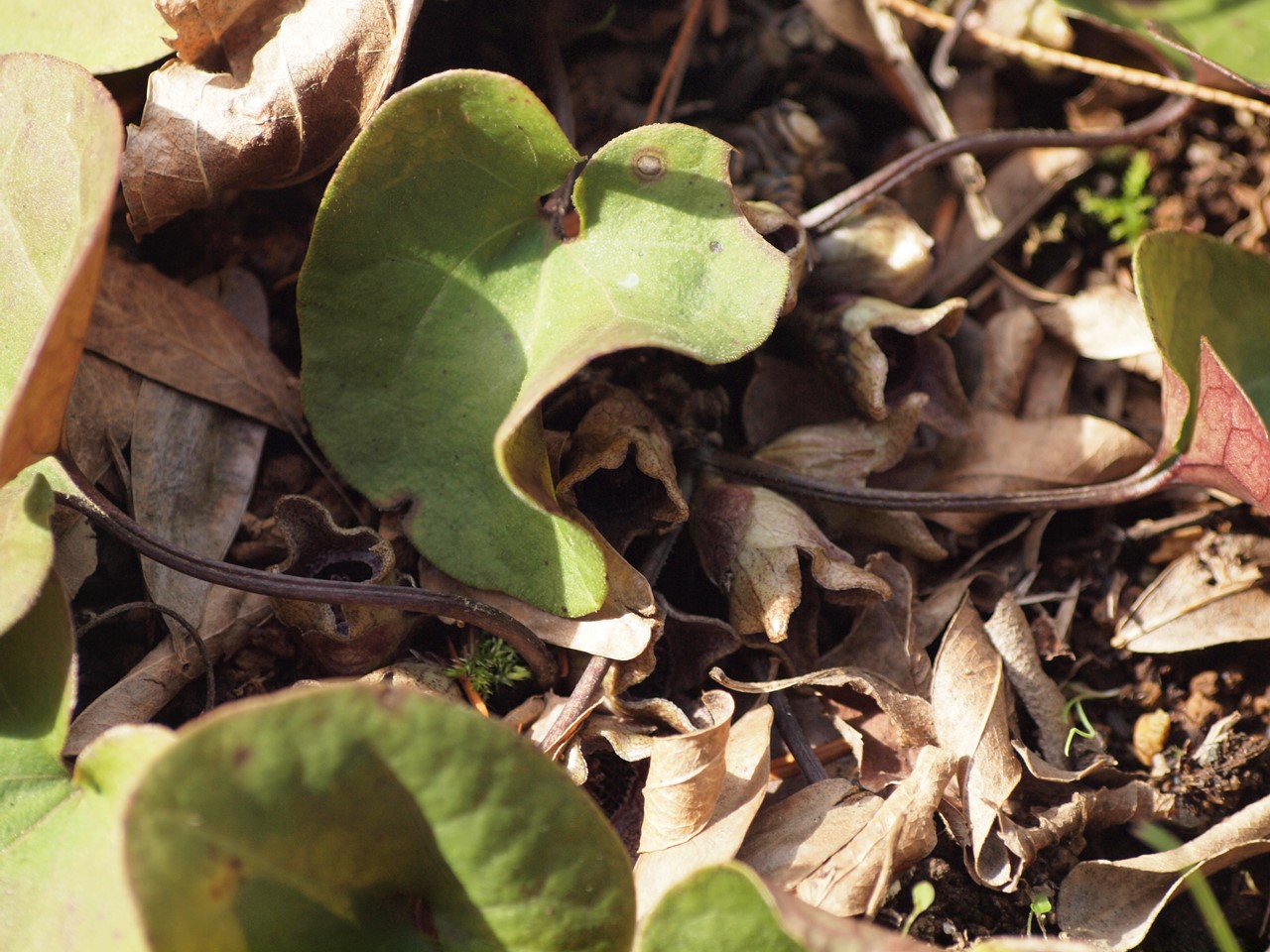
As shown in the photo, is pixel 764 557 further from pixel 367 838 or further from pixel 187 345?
pixel 187 345

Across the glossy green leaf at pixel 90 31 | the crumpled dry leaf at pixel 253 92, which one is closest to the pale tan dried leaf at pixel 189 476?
the crumpled dry leaf at pixel 253 92

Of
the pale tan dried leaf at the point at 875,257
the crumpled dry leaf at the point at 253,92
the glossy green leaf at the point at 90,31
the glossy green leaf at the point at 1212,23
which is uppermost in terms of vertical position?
the glossy green leaf at the point at 90,31

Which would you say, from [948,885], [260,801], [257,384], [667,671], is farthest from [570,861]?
[257,384]

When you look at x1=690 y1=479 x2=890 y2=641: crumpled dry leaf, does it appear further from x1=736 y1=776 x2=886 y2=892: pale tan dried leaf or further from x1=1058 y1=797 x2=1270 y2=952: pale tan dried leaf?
x1=1058 y1=797 x2=1270 y2=952: pale tan dried leaf

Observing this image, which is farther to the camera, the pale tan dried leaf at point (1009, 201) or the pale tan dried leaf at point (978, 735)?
the pale tan dried leaf at point (1009, 201)

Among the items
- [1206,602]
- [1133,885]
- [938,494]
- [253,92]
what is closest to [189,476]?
[253,92]

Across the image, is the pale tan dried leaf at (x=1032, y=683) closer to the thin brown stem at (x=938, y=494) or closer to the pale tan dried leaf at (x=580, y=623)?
the thin brown stem at (x=938, y=494)

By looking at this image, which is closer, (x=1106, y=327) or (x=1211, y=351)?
(x=1211, y=351)
